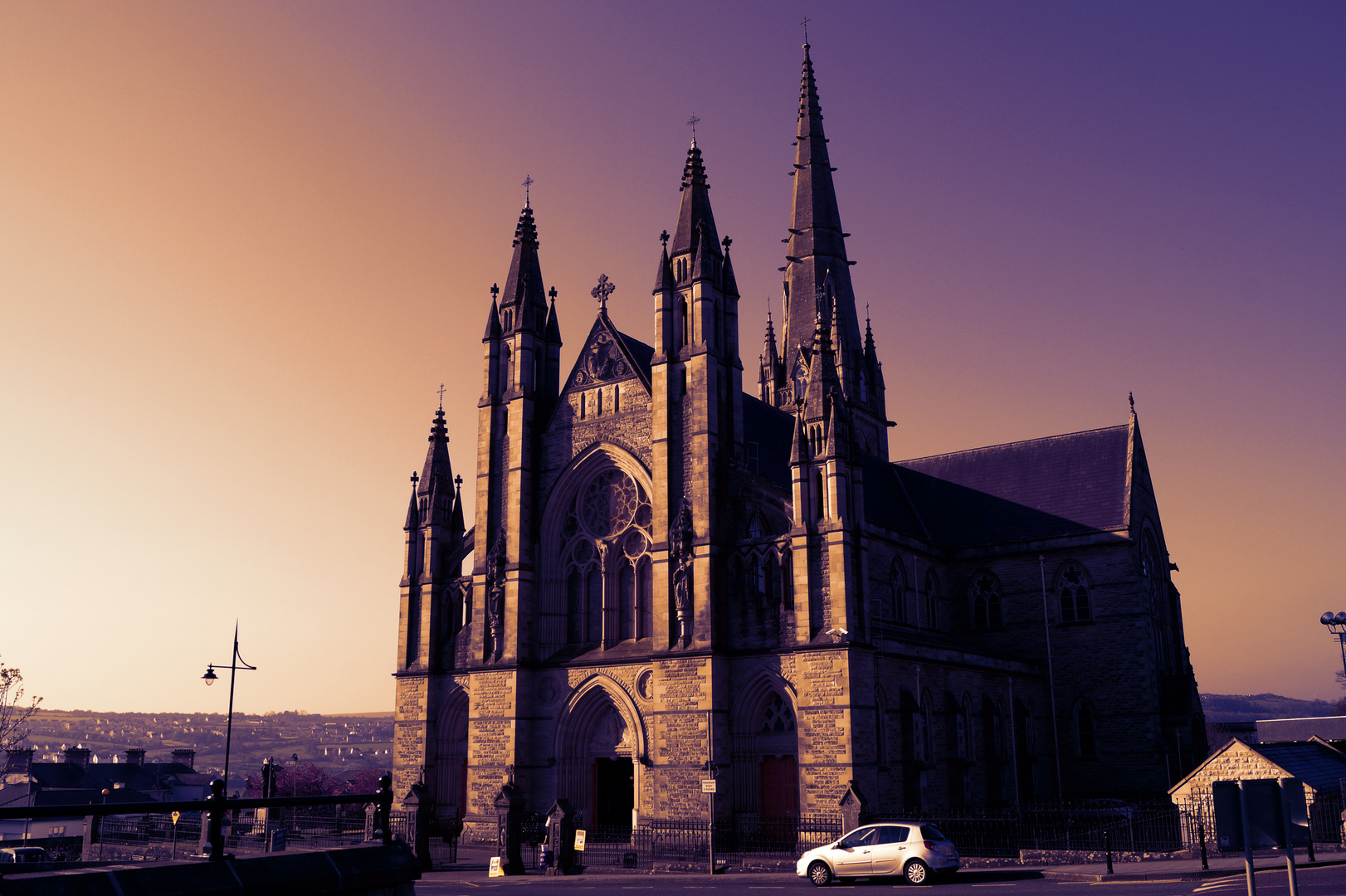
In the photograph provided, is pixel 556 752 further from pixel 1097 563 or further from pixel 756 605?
pixel 1097 563

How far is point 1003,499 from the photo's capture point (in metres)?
49.6

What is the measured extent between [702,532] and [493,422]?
11029mm

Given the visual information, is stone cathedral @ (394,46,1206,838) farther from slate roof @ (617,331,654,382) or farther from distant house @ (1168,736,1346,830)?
distant house @ (1168,736,1346,830)

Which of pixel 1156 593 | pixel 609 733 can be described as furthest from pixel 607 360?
pixel 1156 593

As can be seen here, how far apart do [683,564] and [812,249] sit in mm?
26069

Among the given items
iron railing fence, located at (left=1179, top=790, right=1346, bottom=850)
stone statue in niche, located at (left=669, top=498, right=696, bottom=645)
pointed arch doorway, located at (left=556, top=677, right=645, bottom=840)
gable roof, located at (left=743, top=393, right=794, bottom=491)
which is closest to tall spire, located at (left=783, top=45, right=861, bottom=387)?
gable roof, located at (left=743, top=393, right=794, bottom=491)

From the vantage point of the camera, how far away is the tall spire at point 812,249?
2159 inches

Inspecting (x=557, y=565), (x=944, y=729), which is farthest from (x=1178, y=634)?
(x=557, y=565)

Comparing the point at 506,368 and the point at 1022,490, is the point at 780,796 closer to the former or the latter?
the point at 506,368

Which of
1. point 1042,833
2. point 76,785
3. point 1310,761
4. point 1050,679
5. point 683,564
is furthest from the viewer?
point 76,785

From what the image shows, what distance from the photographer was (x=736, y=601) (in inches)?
1367

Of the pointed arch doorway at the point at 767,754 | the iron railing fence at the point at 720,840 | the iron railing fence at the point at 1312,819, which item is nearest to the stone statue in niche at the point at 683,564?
the pointed arch doorway at the point at 767,754

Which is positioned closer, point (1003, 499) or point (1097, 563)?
point (1097, 563)

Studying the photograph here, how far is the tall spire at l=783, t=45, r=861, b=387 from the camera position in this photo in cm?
5484
